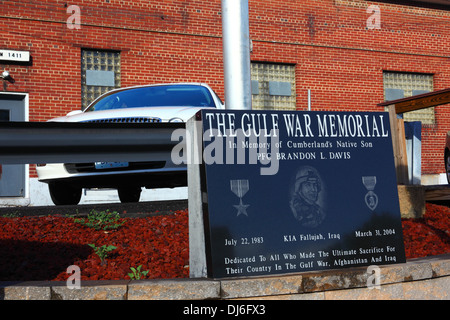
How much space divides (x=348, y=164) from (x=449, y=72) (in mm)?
18011

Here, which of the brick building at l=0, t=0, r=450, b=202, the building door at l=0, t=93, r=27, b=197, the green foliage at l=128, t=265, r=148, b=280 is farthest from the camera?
the brick building at l=0, t=0, r=450, b=202

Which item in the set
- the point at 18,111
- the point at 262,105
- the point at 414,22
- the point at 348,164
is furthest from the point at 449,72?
the point at 348,164

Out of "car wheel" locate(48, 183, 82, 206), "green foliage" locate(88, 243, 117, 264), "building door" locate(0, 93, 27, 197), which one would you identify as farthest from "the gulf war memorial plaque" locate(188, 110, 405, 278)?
"building door" locate(0, 93, 27, 197)

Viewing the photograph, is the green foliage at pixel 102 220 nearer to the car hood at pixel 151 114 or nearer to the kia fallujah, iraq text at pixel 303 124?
the car hood at pixel 151 114

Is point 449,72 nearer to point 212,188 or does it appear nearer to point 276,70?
point 276,70

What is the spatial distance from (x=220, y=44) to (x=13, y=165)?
693 centimetres

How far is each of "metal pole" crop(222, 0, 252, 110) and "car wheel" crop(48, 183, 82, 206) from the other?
11.6ft

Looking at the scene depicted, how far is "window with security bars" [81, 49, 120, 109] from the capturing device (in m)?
15.8

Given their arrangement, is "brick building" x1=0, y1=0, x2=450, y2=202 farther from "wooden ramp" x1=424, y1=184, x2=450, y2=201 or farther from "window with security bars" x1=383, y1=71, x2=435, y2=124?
"wooden ramp" x1=424, y1=184, x2=450, y2=201

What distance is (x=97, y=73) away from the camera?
15.9 meters

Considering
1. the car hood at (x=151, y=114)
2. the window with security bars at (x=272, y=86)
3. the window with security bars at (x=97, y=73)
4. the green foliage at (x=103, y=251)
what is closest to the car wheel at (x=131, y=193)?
the car hood at (x=151, y=114)

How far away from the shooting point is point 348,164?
436 cm

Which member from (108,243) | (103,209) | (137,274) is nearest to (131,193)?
(103,209)

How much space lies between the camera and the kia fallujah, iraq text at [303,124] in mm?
4082
